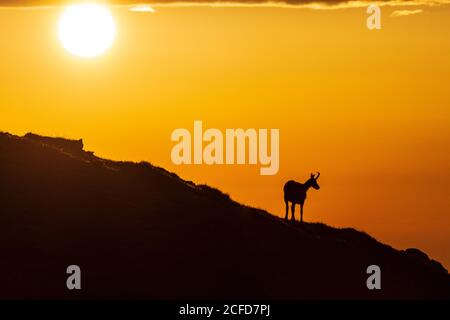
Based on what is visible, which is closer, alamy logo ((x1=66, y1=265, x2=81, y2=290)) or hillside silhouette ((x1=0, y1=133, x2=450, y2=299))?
alamy logo ((x1=66, y1=265, x2=81, y2=290))

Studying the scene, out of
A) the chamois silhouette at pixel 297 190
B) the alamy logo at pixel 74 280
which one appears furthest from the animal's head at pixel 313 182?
the alamy logo at pixel 74 280

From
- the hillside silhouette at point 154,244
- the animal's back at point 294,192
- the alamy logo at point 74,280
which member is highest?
the animal's back at point 294,192

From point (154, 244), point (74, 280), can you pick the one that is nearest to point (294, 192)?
point (154, 244)

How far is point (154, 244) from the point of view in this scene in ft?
234

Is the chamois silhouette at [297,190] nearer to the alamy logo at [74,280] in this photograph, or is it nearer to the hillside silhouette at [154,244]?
the hillside silhouette at [154,244]

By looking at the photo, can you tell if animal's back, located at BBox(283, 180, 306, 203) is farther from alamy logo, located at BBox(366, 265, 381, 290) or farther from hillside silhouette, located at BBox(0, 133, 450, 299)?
alamy logo, located at BBox(366, 265, 381, 290)

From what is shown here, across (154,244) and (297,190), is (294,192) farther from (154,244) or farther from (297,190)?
(154,244)

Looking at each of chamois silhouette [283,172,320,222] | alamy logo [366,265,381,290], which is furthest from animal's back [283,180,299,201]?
alamy logo [366,265,381,290]

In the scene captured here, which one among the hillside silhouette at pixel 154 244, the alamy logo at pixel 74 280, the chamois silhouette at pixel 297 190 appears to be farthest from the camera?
the chamois silhouette at pixel 297 190

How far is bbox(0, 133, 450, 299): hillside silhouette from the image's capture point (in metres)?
67.0

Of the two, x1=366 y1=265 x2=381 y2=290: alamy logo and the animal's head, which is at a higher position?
the animal's head

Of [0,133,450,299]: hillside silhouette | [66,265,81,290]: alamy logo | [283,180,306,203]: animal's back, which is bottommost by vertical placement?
[66,265,81,290]: alamy logo

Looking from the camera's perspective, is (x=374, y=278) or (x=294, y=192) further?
(x=294, y=192)

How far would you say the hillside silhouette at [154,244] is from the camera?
6700 centimetres
